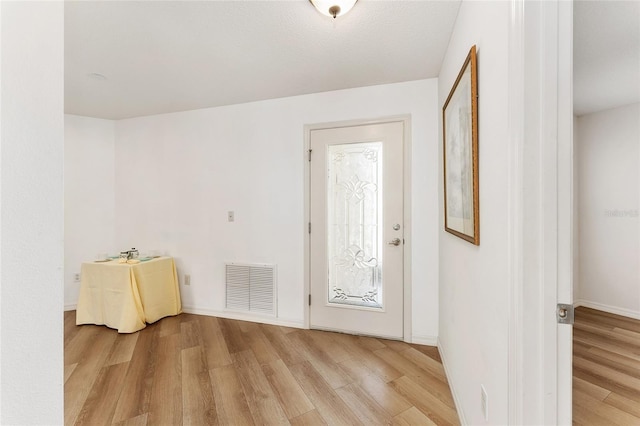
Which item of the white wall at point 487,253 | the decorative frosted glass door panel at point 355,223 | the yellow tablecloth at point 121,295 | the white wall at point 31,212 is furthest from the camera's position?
the yellow tablecloth at point 121,295

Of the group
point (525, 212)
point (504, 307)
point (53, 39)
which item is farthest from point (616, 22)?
point (53, 39)

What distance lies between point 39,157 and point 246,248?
2584 millimetres

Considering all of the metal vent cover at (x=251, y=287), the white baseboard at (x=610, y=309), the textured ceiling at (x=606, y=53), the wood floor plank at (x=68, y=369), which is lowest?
the wood floor plank at (x=68, y=369)

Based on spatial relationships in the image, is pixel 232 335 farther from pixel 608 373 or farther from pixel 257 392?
pixel 608 373

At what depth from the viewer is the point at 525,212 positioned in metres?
0.90

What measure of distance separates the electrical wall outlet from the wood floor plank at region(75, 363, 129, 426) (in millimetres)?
1971

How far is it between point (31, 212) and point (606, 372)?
309 cm

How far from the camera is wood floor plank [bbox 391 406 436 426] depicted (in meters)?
1.63

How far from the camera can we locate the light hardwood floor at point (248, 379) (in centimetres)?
171

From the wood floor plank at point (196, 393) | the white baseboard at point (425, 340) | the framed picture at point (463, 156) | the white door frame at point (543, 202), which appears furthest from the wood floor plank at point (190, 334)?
the white door frame at point (543, 202)

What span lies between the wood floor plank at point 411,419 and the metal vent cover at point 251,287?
1.71 meters

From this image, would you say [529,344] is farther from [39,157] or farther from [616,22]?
[616,22]

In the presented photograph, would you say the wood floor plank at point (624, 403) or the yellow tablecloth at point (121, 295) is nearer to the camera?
the wood floor plank at point (624, 403)

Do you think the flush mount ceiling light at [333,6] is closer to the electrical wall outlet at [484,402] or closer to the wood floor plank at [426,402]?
the electrical wall outlet at [484,402]
